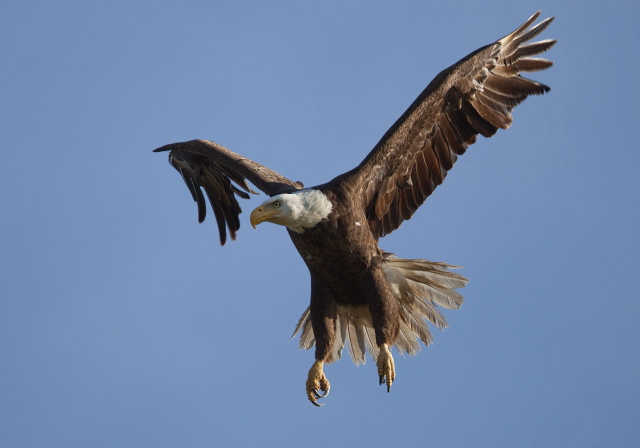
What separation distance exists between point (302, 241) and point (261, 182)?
31.3 inches

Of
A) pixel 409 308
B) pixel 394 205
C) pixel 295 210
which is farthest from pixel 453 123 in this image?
pixel 295 210

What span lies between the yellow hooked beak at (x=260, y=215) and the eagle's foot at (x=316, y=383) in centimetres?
128

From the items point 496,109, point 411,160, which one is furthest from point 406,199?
point 496,109

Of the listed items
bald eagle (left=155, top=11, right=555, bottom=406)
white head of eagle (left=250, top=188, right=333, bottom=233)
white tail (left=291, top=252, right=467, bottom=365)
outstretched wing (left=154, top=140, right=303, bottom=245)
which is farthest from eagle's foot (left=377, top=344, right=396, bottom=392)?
outstretched wing (left=154, top=140, right=303, bottom=245)

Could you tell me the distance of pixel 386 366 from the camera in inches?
296

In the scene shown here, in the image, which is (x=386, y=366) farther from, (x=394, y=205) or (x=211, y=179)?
(x=211, y=179)

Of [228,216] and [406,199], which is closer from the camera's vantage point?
[406,199]

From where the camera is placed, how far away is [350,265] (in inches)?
297

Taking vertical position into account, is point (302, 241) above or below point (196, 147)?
below

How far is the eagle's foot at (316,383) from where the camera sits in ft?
25.6

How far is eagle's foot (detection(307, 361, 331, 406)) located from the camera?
781 centimetres

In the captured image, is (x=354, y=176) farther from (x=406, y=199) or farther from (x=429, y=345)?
(x=429, y=345)

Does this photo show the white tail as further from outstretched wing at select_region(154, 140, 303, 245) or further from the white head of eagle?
outstretched wing at select_region(154, 140, 303, 245)

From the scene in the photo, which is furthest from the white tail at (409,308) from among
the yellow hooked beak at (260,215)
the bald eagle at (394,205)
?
the yellow hooked beak at (260,215)
